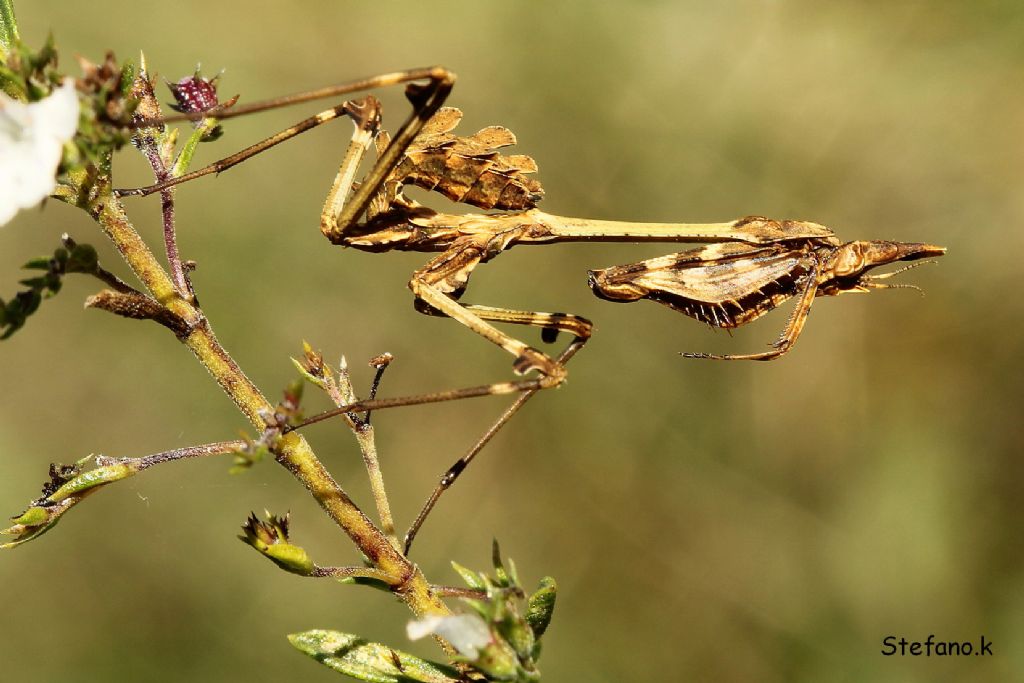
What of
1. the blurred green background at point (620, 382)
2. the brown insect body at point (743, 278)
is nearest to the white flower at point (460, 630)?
the brown insect body at point (743, 278)

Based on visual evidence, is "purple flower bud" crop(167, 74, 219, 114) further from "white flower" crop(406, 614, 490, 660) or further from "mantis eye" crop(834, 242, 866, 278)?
"mantis eye" crop(834, 242, 866, 278)

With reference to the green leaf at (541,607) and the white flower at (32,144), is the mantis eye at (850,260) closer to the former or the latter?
the green leaf at (541,607)

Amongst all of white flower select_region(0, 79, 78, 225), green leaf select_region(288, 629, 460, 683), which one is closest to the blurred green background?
green leaf select_region(288, 629, 460, 683)

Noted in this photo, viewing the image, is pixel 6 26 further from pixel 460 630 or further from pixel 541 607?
pixel 541 607

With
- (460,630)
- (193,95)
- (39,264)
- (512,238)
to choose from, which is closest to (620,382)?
(512,238)

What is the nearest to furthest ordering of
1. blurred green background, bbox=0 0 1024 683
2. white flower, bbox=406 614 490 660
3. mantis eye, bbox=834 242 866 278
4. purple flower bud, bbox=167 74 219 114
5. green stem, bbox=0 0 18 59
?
white flower, bbox=406 614 490 660 < green stem, bbox=0 0 18 59 < purple flower bud, bbox=167 74 219 114 < mantis eye, bbox=834 242 866 278 < blurred green background, bbox=0 0 1024 683
